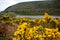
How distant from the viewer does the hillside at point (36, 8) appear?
1306 centimetres

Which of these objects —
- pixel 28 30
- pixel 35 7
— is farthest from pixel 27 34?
pixel 35 7

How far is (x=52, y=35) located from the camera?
5820mm

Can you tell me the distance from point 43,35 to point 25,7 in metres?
7.72

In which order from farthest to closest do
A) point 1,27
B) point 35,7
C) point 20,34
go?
point 35,7 < point 1,27 < point 20,34

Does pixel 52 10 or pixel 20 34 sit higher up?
pixel 20 34

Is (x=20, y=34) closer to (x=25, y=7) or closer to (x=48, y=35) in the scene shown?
(x=48, y=35)

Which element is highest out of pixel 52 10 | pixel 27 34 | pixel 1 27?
pixel 27 34

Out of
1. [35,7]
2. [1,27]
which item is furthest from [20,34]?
[35,7]

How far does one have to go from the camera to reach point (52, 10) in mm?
13695

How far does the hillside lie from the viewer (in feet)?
42.9

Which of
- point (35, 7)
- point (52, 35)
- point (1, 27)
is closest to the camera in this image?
point (52, 35)

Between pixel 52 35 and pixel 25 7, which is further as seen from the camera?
pixel 25 7

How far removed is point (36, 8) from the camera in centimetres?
1378

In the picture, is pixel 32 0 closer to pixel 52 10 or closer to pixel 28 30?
pixel 52 10
